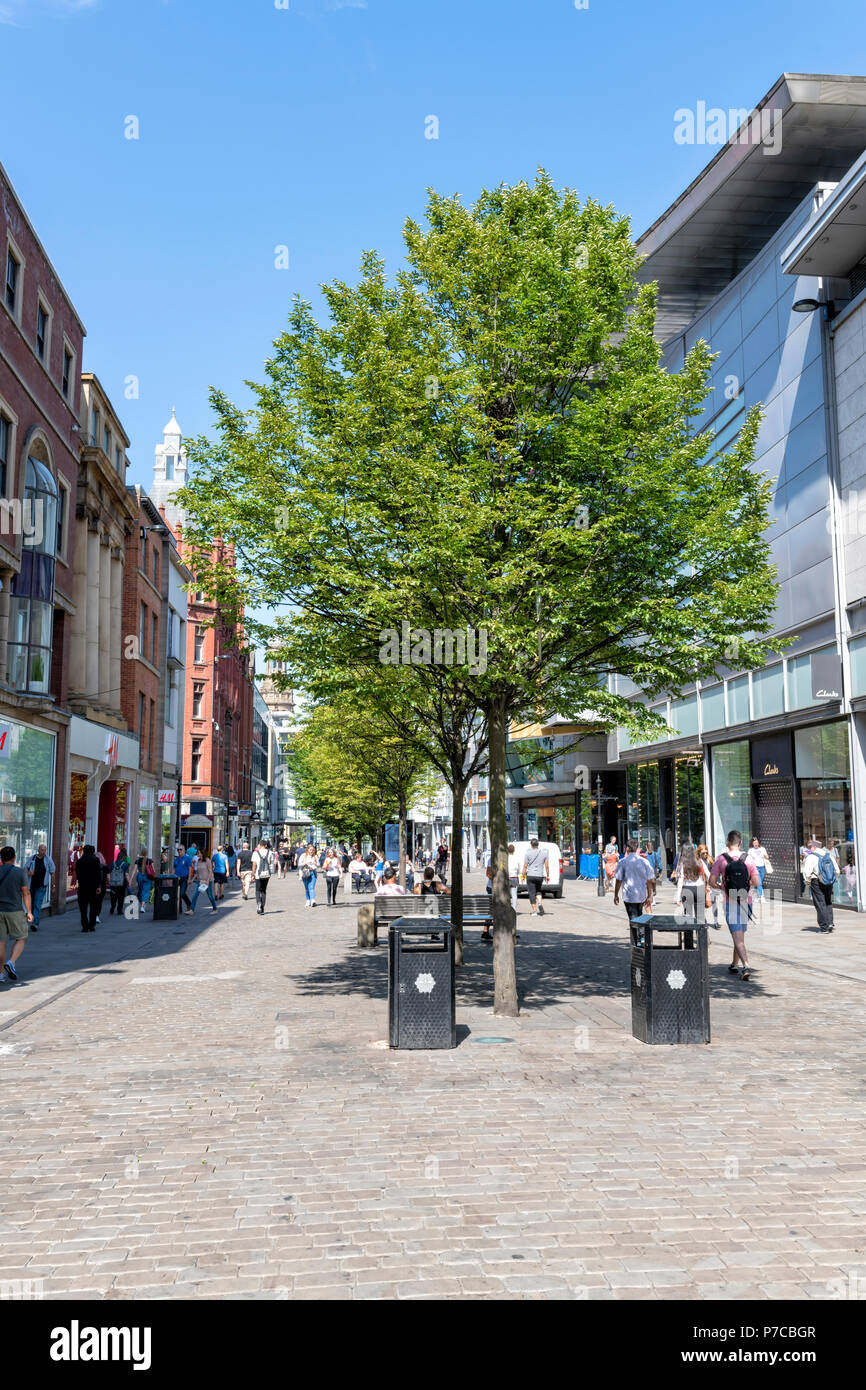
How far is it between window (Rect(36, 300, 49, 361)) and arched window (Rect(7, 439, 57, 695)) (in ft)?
8.43

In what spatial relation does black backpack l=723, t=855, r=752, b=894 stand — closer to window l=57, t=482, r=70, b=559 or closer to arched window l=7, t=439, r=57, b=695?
arched window l=7, t=439, r=57, b=695

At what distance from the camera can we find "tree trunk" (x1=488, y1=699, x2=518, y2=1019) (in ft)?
36.9

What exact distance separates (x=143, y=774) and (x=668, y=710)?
67.1 ft

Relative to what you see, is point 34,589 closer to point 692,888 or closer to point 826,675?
point 692,888

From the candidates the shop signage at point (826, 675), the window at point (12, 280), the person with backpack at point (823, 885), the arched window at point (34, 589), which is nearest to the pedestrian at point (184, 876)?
the arched window at point (34, 589)

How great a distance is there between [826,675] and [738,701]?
6.15 meters

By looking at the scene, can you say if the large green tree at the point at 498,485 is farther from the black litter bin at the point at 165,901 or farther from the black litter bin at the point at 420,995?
the black litter bin at the point at 165,901

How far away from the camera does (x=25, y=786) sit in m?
24.3

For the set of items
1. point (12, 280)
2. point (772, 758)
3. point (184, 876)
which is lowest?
point (184, 876)

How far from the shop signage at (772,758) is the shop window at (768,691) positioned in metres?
A: 0.87

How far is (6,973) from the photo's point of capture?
1416 centimetres

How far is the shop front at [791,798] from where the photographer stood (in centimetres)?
2512

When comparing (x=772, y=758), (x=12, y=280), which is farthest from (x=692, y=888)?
(x=12, y=280)
